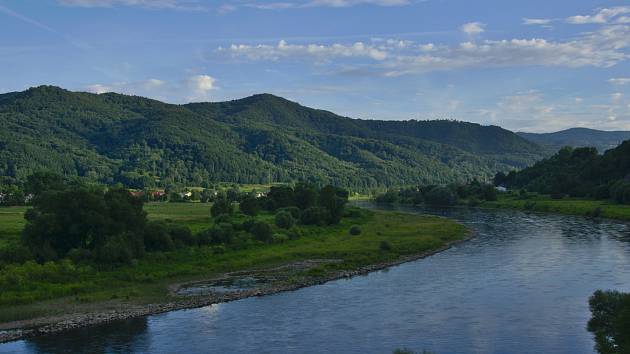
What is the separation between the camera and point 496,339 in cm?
4372

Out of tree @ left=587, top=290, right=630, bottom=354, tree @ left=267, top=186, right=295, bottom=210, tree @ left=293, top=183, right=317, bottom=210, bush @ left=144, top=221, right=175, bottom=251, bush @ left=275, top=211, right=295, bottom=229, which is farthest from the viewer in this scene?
tree @ left=267, top=186, right=295, bottom=210

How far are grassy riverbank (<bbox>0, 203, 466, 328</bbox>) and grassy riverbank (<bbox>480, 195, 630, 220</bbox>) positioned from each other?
40.6 meters

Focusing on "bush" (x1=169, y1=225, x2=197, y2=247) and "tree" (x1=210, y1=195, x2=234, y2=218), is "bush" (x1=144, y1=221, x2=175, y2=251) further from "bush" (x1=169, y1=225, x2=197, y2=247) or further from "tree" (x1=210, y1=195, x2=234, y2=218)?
"tree" (x1=210, y1=195, x2=234, y2=218)

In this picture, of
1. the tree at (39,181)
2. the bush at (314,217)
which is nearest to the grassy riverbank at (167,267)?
the bush at (314,217)

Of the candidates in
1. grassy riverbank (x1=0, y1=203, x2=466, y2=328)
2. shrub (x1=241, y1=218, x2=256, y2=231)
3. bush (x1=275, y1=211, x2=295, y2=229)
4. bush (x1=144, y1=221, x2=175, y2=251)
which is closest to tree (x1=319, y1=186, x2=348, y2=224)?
grassy riverbank (x1=0, y1=203, x2=466, y2=328)

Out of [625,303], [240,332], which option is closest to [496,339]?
[625,303]

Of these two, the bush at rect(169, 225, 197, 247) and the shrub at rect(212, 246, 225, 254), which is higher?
the bush at rect(169, 225, 197, 247)

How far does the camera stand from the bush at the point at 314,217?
118688 millimetres

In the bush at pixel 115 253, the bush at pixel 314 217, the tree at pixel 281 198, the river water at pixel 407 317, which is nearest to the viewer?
the river water at pixel 407 317

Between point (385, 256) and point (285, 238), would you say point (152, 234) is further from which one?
point (385, 256)

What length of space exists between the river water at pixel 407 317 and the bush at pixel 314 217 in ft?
134

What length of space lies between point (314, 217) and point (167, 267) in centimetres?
5056

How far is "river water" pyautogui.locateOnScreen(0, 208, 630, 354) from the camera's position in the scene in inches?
1689

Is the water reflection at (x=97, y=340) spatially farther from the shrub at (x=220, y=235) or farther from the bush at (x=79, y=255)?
the shrub at (x=220, y=235)
